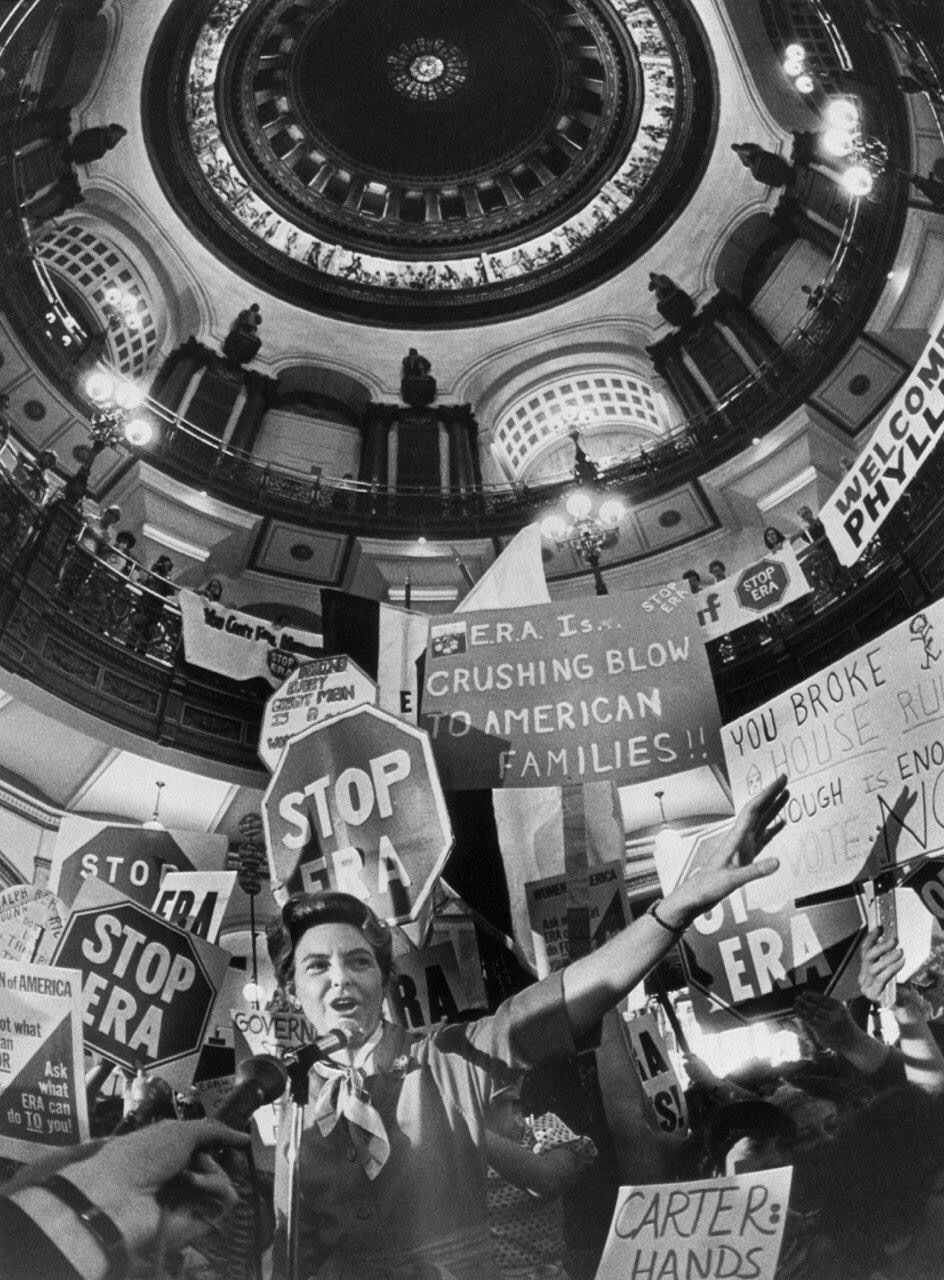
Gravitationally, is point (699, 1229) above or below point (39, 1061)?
below

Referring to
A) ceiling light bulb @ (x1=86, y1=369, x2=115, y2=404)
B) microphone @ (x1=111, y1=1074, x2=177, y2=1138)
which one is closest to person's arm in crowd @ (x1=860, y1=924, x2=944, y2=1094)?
microphone @ (x1=111, y1=1074, x2=177, y2=1138)

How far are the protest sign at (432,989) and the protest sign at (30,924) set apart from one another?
2964mm

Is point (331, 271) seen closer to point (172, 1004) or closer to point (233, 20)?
point (233, 20)

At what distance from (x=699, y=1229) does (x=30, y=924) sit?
21.6 ft

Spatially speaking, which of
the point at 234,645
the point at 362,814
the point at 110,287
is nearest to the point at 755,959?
the point at 362,814

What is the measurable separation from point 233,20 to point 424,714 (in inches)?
715

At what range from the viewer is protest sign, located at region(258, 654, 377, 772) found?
373 inches

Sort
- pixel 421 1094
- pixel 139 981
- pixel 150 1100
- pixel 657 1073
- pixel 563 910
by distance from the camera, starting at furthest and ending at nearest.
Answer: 1. pixel 657 1073
2. pixel 139 981
3. pixel 563 910
4. pixel 150 1100
5. pixel 421 1094

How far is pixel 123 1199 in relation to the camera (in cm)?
285

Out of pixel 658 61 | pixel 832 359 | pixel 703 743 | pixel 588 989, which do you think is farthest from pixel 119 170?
pixel 588 989

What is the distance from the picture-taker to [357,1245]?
3242 millimetres

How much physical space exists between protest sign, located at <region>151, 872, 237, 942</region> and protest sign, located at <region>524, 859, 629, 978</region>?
335 centimetres

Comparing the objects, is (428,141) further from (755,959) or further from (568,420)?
(755,959)

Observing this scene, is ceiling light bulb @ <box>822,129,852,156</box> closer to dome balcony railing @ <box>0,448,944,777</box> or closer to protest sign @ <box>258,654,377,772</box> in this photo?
dome balcony railing @ <box>0,448,944,777</box>
